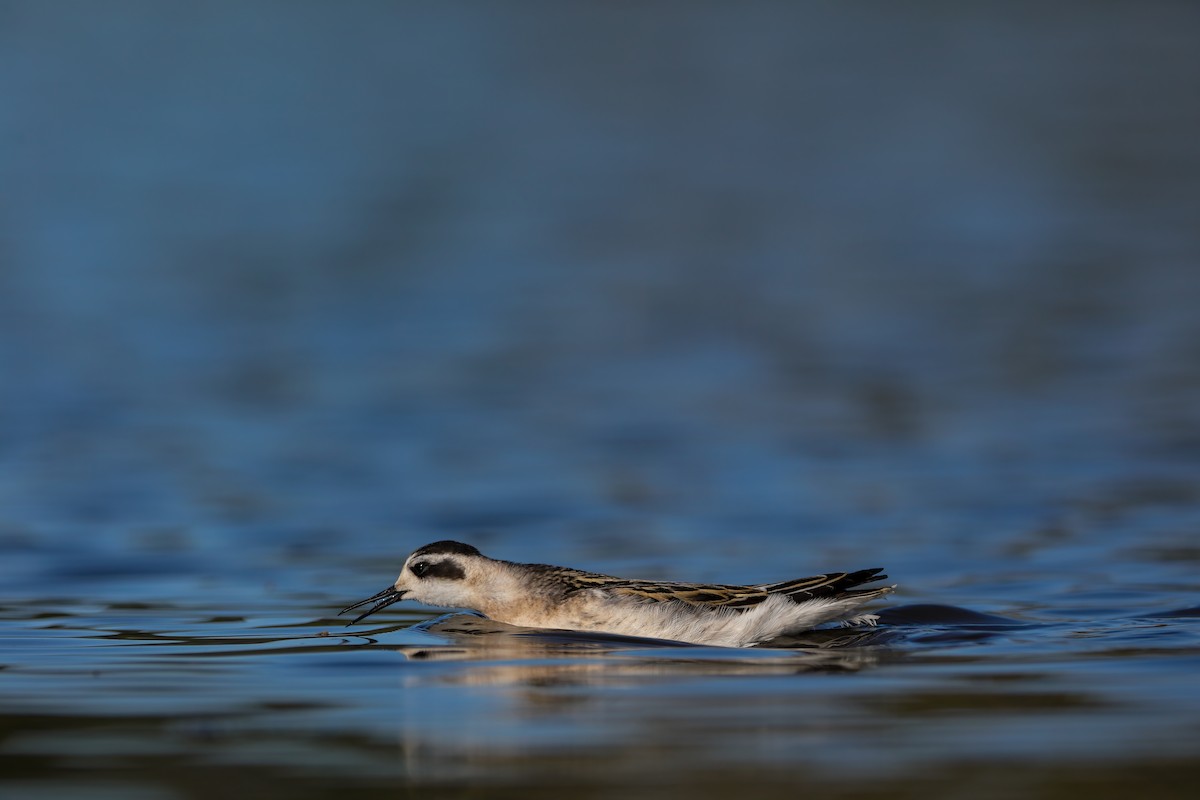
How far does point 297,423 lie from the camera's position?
72.0 ft

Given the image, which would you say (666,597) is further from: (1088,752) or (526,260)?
(526,260)

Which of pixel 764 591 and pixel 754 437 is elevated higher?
pixel 754 437

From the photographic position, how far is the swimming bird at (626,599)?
11.6 m

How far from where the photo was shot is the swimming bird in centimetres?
1161

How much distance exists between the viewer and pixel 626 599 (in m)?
11.9

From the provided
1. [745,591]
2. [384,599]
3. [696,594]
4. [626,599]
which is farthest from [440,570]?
[745,591]

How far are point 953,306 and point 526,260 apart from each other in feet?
27.9

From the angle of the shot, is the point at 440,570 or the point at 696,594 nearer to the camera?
the point at 696,594

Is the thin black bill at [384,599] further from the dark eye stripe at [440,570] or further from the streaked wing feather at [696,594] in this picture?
the streaked wing feather at [696,594]

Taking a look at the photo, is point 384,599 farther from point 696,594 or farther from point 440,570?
point 696,594

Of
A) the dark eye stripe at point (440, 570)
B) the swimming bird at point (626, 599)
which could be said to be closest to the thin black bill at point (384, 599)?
the swimming bird at point (626, 599)

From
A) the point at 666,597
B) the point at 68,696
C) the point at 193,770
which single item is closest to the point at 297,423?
the point at 666,597

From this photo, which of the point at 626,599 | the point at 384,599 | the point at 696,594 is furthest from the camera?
the point at 384,599

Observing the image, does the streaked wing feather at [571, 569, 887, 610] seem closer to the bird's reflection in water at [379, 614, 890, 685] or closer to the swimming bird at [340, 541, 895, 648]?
the swimming bird at [340, 541, 895, 648]
